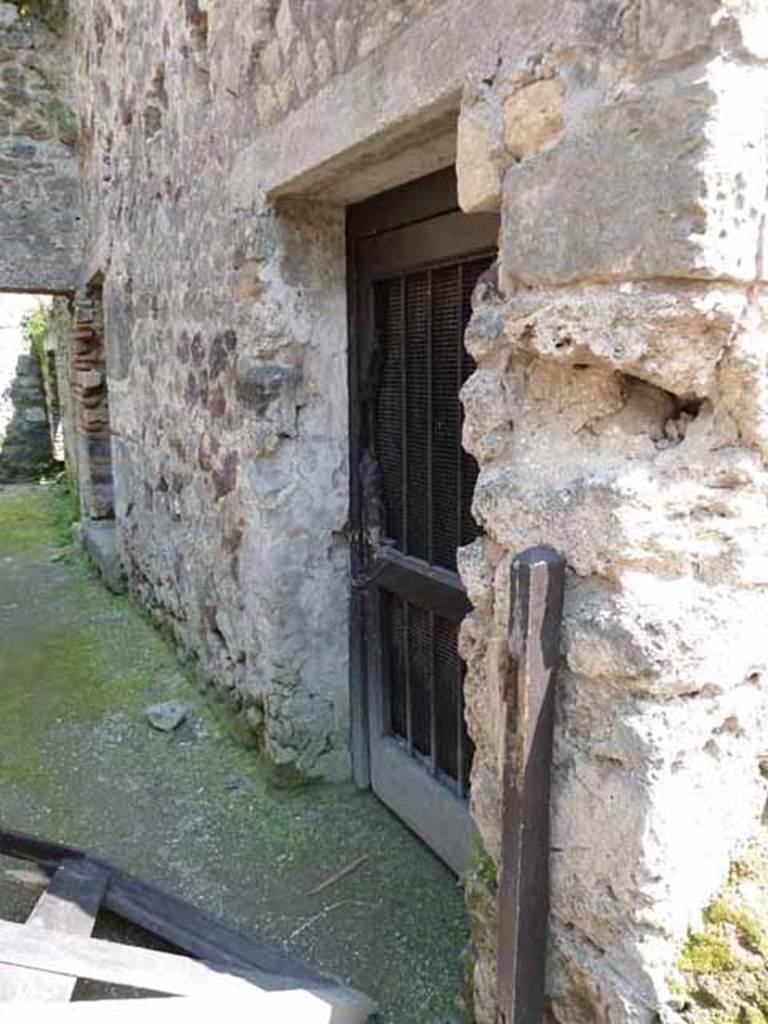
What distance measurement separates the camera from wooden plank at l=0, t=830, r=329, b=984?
205 cm

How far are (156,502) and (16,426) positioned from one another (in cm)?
815

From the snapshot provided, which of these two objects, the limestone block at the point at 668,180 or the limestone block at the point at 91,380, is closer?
the limestone block at the point at 668,180

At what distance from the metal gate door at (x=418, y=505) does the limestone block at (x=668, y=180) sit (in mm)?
828

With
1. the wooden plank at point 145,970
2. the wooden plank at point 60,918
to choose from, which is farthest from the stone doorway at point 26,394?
the wooden plank at point 145,970

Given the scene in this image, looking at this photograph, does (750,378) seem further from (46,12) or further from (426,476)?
(46,12)

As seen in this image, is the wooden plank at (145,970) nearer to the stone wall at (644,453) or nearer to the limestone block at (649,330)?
the stone wall at (644,453)

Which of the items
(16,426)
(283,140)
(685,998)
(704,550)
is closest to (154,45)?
(283,140)

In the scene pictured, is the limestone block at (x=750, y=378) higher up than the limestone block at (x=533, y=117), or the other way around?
the limestone block at (x=533, y=117)

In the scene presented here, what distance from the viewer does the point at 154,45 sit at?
3762mm

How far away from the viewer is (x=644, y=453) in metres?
1.31

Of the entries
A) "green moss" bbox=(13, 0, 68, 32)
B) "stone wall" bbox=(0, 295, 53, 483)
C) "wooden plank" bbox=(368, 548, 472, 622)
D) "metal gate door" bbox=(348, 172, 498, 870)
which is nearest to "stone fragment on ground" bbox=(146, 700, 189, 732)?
"metal gate door" bbox=(348, 172, 498, 870)

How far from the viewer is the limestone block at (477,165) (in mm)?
1545

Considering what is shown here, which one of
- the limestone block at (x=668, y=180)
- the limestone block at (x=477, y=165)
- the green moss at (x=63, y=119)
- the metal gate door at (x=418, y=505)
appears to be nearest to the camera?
the limestone block at (x=668, y=180)

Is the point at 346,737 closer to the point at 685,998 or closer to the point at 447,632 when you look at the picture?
the point at 447,632
